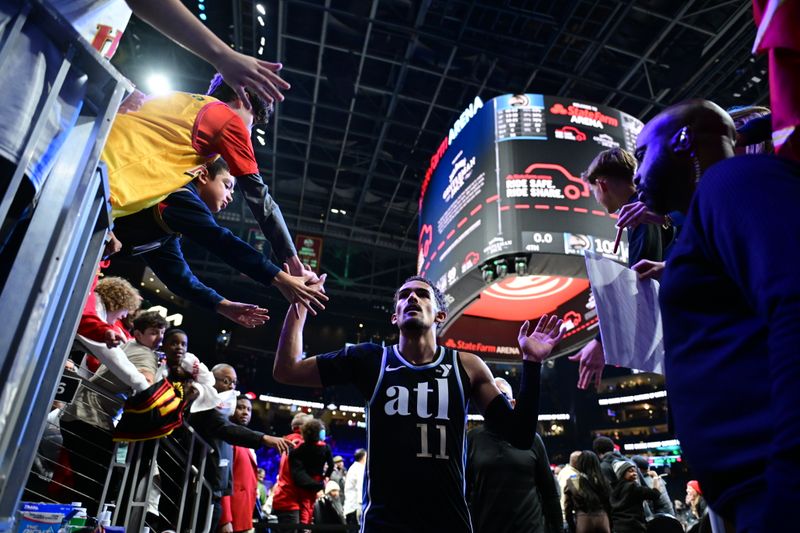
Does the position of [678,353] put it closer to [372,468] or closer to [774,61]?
[774,61]

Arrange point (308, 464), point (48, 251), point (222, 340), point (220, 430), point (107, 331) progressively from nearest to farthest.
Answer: point (48, 251)
point (107, 331)
point (220, 430)
point (308, 464)
point (222, 340)

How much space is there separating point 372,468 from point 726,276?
182cm

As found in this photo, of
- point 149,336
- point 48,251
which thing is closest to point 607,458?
point 149,336

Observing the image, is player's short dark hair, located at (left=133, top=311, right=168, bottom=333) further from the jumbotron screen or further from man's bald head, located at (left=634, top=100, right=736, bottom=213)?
the jumbotron screen

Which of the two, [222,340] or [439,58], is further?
[222,340]

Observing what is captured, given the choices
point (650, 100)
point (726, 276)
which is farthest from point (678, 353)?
point (650, 100)

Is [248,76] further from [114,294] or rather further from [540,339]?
[114,294]

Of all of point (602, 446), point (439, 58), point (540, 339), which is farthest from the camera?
point (439, 58)

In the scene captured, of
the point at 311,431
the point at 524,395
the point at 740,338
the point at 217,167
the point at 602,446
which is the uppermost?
the point at 217,167

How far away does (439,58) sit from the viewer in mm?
11297

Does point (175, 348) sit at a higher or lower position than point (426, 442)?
higher

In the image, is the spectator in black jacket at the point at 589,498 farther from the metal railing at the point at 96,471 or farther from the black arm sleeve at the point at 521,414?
the metal railing at the point at 96,471

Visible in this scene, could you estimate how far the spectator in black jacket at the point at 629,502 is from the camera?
5164 millimetres

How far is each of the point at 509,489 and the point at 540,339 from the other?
Answer: 1.92 metres
